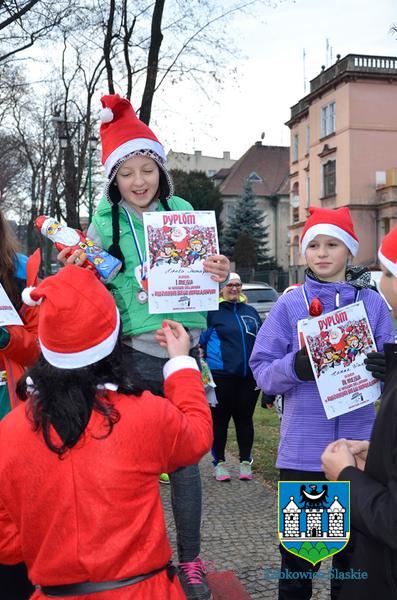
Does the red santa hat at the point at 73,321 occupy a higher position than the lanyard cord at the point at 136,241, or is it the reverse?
the lanyard cord at the point at 136,241

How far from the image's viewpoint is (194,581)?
285 centimetres

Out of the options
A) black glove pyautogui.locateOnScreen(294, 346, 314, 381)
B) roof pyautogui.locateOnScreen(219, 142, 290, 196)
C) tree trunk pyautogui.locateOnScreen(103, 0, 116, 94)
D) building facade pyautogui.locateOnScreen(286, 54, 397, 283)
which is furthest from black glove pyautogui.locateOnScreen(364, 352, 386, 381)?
roof pyautogui.locateOnScreen(219, 142, 290, 196)

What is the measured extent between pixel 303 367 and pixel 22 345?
4.19 ft

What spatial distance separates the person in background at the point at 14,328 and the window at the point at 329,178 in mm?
35729

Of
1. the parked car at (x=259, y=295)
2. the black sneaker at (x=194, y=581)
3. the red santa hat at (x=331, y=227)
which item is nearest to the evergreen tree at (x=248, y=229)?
the parked car at (x=259, y=295)

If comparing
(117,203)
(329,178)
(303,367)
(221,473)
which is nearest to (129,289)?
(117,203)

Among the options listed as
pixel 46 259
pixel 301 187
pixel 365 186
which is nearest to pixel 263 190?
pixel 301 187

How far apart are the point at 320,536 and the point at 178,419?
881mm

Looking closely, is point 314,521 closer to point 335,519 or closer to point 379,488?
point 335,519

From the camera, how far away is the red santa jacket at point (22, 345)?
2.90 m

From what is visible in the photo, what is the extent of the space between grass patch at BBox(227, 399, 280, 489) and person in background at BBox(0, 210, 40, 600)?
328cm

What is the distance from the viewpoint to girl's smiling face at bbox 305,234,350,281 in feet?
10.1

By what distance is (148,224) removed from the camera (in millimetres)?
2787

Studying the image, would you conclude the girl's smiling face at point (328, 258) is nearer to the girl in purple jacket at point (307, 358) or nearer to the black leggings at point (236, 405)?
the girl in purple jacket at point (307, 358)
